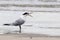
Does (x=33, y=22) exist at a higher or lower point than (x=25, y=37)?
higher

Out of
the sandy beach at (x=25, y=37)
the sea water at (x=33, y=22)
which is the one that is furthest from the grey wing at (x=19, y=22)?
the sandy beach at (x=25, y=37)

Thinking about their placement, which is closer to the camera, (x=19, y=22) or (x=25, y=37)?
(x=25, y=37)

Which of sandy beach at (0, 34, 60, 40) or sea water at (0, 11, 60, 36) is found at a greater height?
sea water at (0, 11, 60, 36)

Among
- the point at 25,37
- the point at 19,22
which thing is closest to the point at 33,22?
the point at 19,22

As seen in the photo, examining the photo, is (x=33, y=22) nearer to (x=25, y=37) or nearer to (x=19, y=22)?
(x=19, y=22)

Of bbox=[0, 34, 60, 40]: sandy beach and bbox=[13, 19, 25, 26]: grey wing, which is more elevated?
bbox=[13, 19, 25, 26]: grey wing

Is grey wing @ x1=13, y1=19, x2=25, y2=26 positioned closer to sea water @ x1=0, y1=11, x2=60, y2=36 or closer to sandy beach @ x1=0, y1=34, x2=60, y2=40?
sea water @ x1=0, y1=11, x2=60, y2=36

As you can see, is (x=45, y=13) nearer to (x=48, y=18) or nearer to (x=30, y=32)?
(x=48, y=18)

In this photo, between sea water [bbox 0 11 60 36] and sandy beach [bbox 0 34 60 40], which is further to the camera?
sea water [bbox 0 11 60 36]

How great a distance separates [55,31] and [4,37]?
1.02 m

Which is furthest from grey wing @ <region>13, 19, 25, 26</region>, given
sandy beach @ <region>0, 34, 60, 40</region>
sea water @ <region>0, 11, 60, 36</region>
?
sandy beach @ <region>0, 34, 60, 40</region>

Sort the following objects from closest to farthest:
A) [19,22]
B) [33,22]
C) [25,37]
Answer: [25,37], [19,22], [33,22]

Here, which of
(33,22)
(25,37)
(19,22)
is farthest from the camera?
(33,22)

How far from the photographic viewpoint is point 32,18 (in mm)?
4047
